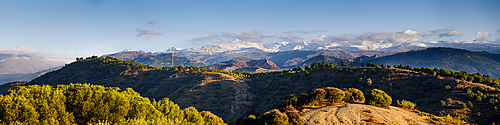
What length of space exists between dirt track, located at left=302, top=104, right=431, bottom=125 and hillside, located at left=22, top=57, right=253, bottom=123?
1324 inches

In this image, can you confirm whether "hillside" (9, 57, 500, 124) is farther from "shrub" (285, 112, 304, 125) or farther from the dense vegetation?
the dense vegetation

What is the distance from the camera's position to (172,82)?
93312 millimetres

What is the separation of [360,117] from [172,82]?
8339cm

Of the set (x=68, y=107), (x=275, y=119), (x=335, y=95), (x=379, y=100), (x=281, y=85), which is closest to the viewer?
(x=68, y=107)

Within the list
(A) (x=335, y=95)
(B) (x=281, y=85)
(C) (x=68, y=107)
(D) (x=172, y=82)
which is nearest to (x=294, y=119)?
(A) (x=335, y=95)

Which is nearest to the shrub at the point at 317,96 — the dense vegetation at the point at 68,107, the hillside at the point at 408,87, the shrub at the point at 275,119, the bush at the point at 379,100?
the hillside at the point at 408,87

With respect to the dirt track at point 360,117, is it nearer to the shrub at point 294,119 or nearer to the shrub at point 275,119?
the shrub at point 294,119

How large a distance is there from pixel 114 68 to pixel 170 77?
113 feet

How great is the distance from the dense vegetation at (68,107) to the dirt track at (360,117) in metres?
16.3

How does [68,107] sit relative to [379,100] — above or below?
above

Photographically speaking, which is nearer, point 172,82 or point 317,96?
point 317,96

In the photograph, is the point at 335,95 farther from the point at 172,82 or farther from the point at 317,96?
the point at 172,82

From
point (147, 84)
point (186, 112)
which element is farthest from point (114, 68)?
point (186, 112)

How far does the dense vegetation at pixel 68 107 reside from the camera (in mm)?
13617
